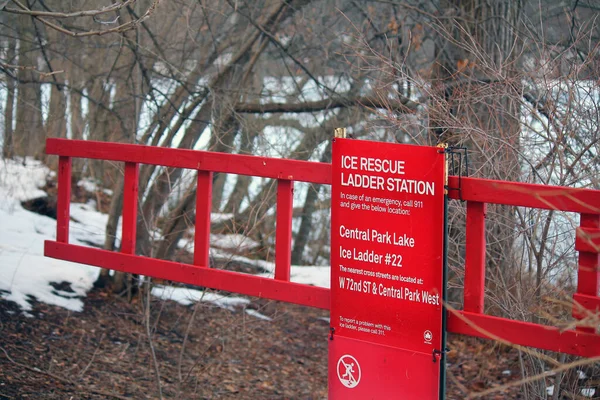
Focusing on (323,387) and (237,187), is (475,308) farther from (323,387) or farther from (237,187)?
(237,187)

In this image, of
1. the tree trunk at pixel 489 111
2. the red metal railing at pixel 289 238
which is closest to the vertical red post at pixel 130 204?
the red metal railing at pixel 289 238

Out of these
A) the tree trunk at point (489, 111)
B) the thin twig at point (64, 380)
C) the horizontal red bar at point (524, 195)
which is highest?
the tree trunk at point (489, 111)

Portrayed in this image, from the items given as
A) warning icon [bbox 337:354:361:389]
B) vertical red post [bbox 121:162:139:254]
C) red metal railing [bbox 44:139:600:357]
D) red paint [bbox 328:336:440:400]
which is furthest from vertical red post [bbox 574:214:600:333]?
vertical red post [bbox 121:162:139:254]

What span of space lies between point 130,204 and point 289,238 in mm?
1166

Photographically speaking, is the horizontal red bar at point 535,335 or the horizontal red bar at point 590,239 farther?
the horizontal red bar at point 535,335

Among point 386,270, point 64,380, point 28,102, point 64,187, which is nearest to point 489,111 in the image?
point 386,270

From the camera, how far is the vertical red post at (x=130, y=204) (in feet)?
15.5

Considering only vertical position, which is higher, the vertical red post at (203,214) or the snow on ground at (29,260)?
the vertical red post at (203,214)

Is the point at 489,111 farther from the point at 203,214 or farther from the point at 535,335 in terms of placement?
the point at 203,214

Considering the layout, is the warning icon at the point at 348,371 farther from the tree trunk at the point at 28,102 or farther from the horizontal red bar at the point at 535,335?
the tree trunk at the point at 28,102

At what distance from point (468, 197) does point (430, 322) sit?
646 mm

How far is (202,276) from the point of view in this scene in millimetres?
4531

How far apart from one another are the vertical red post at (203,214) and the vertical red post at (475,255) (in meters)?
1.64

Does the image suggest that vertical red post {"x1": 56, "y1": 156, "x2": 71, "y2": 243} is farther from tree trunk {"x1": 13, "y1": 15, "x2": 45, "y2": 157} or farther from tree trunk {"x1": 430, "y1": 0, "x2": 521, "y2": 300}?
tree trunk {"x1": 430, "y1": 0, "x2": 521, "y2": 300}
